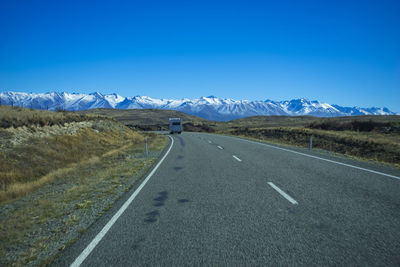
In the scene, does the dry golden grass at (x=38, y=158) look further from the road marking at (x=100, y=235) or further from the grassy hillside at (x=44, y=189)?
the road marking at (x=100, y=235)

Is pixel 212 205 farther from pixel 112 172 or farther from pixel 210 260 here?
pixel 112 172

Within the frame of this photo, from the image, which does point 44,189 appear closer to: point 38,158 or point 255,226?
point 38,158

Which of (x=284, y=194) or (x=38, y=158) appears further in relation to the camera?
(x=38, y=158)

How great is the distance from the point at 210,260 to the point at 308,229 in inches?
68.9

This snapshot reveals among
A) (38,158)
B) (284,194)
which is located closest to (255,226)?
(284,194)

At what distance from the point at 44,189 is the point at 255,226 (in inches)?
264

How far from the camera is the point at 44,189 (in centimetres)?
743

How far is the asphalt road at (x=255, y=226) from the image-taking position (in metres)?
3.05

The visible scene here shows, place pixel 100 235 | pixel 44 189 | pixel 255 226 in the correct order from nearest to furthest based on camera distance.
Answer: pixel 100 235 < pixel 255 226 < pixel 44 189

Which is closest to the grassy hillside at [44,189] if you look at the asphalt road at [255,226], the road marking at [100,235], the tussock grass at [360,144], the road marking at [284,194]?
the road marking at [100,235]

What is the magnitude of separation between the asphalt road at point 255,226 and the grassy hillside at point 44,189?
47 centimetres

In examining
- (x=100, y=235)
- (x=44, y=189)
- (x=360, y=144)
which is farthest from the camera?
(x=360, y=144)

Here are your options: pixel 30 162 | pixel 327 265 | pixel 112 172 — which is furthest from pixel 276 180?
pixel 30 162

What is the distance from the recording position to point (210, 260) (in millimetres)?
2996
